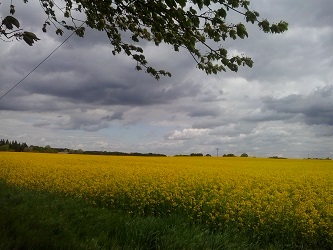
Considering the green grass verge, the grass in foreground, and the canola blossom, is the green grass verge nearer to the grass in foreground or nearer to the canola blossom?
the grass in foreground

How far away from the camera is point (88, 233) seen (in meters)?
5.94

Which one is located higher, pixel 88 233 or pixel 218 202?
pixel 218 202

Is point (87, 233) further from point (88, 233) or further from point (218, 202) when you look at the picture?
point (218, 202)

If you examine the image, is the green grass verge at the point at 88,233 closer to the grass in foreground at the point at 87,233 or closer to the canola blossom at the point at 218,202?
the grass in foreground at the point at 87,233

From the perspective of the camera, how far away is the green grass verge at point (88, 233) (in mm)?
4625

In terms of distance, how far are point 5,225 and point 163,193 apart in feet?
19.8

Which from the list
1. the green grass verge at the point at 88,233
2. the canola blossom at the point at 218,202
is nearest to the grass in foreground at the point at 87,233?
the green grass verge at the point at 88,233

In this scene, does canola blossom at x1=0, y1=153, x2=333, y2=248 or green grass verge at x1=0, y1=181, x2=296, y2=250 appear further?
canola blossom at x1=0, y1=153, x2=333, y2=248

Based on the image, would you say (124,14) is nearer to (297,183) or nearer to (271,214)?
(271,214)

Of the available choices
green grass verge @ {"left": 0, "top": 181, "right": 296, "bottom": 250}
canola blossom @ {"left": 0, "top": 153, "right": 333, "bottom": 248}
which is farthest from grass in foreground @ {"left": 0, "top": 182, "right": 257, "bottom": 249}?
canola blossom @ {"left": 0, "top": 153, "right": 333, "bottom": 248}

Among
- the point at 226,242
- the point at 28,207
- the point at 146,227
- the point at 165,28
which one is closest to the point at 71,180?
the point at 28,207

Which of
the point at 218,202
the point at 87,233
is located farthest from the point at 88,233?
the point at 218,202

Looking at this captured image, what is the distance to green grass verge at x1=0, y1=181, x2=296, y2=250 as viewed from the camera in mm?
4625

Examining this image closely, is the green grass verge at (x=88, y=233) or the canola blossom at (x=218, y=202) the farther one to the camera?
the canola blossom at (x=218, y=202)
